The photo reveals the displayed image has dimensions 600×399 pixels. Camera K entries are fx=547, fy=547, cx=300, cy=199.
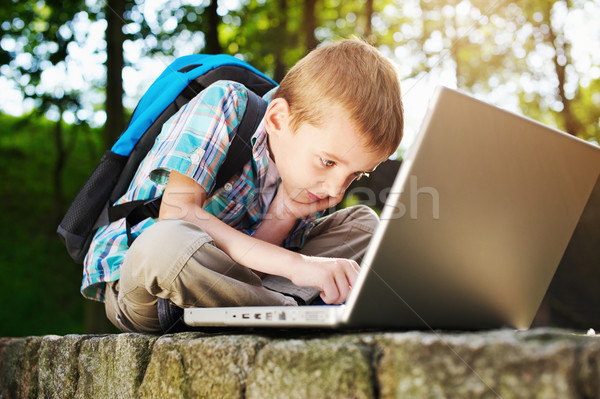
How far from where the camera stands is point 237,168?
1976 mm

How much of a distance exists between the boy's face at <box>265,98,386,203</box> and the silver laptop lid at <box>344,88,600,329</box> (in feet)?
2.42

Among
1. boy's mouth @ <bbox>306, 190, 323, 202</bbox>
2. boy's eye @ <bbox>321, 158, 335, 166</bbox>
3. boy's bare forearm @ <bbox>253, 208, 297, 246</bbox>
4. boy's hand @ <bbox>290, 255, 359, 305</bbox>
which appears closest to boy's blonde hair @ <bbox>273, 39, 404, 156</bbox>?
boy's eye @ <bbox>321, 158, 335, 166</bbox>

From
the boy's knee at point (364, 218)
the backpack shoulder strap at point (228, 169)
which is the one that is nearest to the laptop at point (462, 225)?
the backpack shoulder strap at point (228, 169)

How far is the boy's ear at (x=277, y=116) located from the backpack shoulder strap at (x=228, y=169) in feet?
0.17

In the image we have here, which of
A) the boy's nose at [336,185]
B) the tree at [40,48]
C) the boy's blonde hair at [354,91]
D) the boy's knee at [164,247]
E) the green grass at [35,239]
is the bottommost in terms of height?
the green grass at [35,239]

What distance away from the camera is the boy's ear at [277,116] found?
204cm

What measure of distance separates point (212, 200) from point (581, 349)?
1475 millimetres

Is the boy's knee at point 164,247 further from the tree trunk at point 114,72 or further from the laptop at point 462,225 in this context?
the tree trunk at point 114,72

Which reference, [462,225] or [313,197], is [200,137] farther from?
[462,225]

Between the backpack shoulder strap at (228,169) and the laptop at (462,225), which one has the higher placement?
the laptop at (462,225)

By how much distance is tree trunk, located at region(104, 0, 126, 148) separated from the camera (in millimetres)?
6184

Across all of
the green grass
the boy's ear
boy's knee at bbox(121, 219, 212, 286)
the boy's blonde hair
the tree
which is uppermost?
the boy's blonde hair

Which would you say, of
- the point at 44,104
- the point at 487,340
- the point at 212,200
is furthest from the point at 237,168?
the point at 44,104

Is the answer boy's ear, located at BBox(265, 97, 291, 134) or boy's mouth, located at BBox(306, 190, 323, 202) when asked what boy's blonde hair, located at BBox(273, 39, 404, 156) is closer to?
boy's ear, located at BBox(265, 97, 291, 134)
